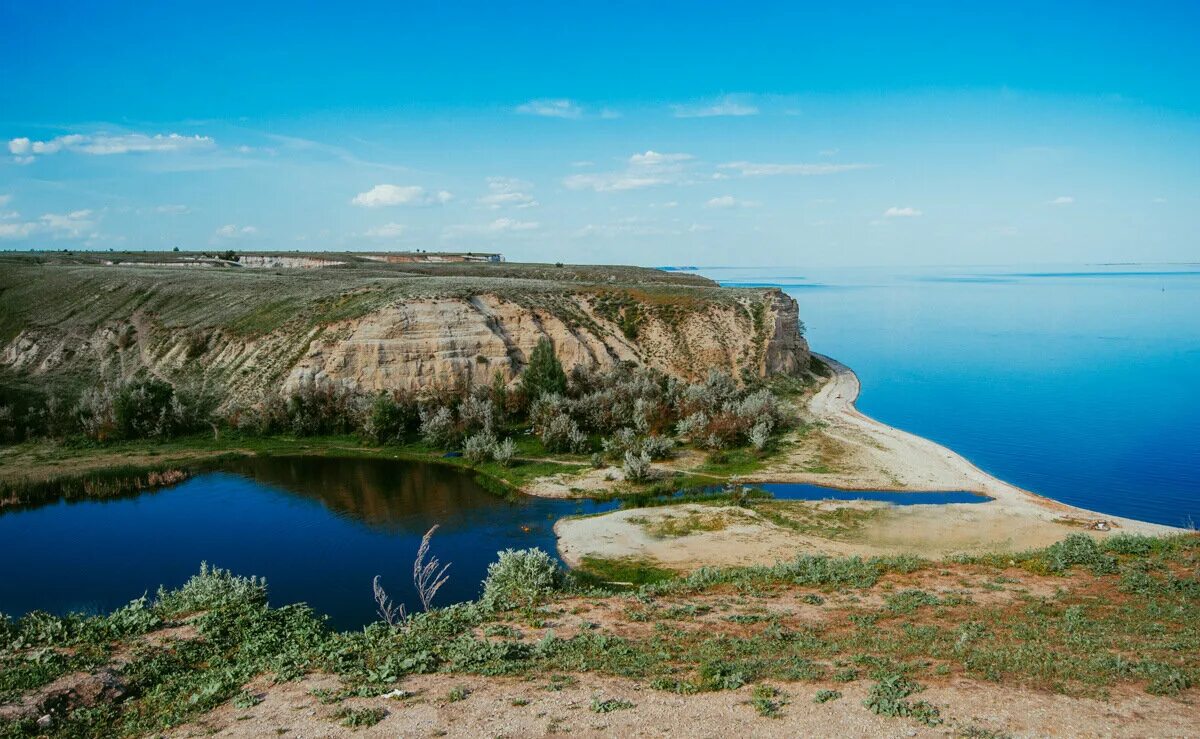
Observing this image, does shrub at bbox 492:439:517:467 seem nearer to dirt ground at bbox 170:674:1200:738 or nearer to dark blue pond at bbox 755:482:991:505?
dark blue pond at bbox 755:482:991:505

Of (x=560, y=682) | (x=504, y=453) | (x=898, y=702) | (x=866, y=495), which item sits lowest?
(x=866, y=495)

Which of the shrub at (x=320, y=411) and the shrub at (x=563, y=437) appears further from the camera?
the shrub at (x=320, y=411)

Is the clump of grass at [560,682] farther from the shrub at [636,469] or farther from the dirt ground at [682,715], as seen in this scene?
the shrub at [636,469]

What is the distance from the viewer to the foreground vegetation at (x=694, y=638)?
12336mm

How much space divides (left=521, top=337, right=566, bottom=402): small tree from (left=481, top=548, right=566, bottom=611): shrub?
24862 mm

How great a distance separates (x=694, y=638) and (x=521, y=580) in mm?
6134

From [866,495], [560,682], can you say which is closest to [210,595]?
[560,682]

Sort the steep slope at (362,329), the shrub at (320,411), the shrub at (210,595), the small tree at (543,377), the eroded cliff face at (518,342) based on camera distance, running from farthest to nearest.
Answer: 1. the steep slope at (362,329)
2. the eroded cliff face at (518,342)
3. the small tree at (543,377)
4. the shrub at (320,411)
5. the shrub at (210,595)

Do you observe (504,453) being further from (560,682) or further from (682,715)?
(682,715)

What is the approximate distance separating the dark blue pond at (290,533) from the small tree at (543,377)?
1000 centimetres

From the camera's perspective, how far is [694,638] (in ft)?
50.2

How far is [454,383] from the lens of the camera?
1884 inches

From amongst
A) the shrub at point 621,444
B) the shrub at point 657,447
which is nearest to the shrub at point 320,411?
the shrub at point 621,444

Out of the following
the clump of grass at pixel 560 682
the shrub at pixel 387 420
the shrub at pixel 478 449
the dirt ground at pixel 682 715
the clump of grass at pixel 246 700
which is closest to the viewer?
the dirt ground at pixel 682 715
